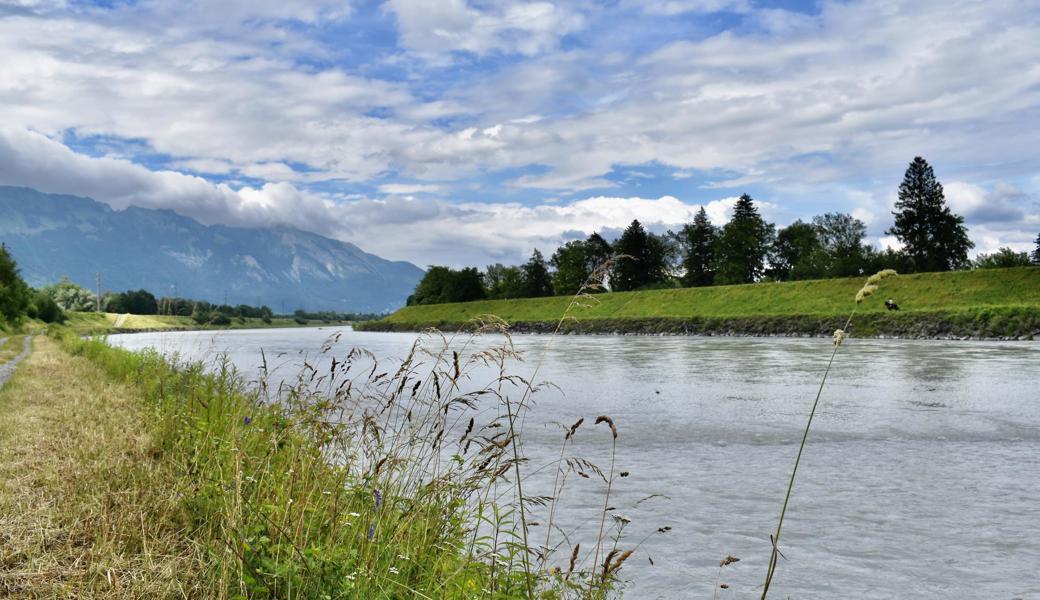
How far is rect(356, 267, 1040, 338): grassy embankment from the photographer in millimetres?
41000

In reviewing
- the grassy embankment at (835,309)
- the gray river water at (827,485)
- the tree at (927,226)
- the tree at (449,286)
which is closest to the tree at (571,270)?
the tree at (449,286)

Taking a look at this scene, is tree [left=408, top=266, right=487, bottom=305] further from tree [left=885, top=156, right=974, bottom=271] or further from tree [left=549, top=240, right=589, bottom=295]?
tree [left=885, top=156, right=974, bottom=271]

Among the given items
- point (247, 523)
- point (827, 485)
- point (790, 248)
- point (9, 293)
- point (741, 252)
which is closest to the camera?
point (247, 523)

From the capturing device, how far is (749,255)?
97125 mm

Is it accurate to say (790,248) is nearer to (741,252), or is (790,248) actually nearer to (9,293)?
(741,252)

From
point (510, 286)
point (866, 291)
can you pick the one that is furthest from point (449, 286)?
point (866, 291)

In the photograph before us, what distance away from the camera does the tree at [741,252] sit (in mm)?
95375

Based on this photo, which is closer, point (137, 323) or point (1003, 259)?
→ point (1003, 259)

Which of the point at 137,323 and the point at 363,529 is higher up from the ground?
the point at 363,529

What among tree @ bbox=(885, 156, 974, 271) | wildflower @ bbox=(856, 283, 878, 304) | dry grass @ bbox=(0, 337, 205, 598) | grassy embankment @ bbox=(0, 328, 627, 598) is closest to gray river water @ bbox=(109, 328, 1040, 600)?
grassy embankment @ bbox=(0, 328, 627, 598)

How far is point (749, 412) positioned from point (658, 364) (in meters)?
12.6

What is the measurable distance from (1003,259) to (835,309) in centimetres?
2620

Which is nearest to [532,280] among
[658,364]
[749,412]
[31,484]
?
[658,364]

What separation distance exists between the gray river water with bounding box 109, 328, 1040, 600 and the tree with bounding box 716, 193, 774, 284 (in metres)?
80.4
